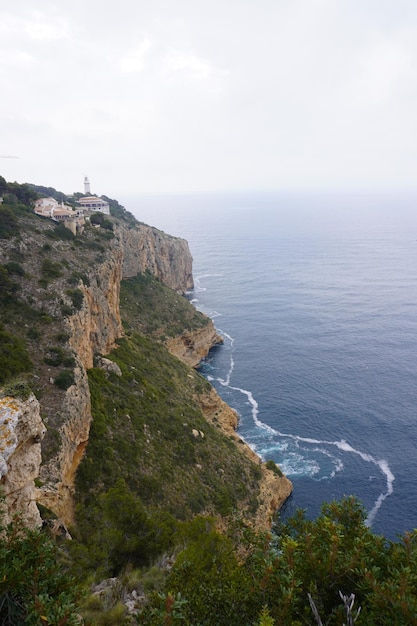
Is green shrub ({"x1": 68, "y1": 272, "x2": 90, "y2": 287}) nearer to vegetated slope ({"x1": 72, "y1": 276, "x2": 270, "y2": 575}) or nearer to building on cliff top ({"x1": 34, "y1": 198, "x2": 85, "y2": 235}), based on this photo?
vegetated slope ({"x1": 72, "y1": 276, "x2": 270, "y2": 575})

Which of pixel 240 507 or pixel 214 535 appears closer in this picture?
pixel 214 535

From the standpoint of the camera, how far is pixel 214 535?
20.1 metres

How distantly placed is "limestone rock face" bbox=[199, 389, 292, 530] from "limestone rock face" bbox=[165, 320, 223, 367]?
1994 centimetres

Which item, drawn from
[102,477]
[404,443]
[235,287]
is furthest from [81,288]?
[235,287]

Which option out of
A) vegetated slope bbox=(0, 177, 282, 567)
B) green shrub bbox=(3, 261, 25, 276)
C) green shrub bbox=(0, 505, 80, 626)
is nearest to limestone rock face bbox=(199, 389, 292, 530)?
vegetated slope bbox=(0, 177, 282, 567)

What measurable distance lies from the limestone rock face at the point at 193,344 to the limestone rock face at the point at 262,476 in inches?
785

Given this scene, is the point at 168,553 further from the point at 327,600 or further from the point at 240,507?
the point at 240,507

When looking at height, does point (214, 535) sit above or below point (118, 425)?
above

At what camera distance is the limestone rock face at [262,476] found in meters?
43.5

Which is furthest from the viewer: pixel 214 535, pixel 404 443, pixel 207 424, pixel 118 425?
pixel 404 443

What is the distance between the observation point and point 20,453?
56.5 feet

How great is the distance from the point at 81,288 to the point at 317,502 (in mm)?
38581

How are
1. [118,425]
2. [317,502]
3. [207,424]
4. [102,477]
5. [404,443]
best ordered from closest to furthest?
[102,477], [118,425], [317,502], [207,424], [404,443]

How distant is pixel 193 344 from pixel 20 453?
7155 cm
